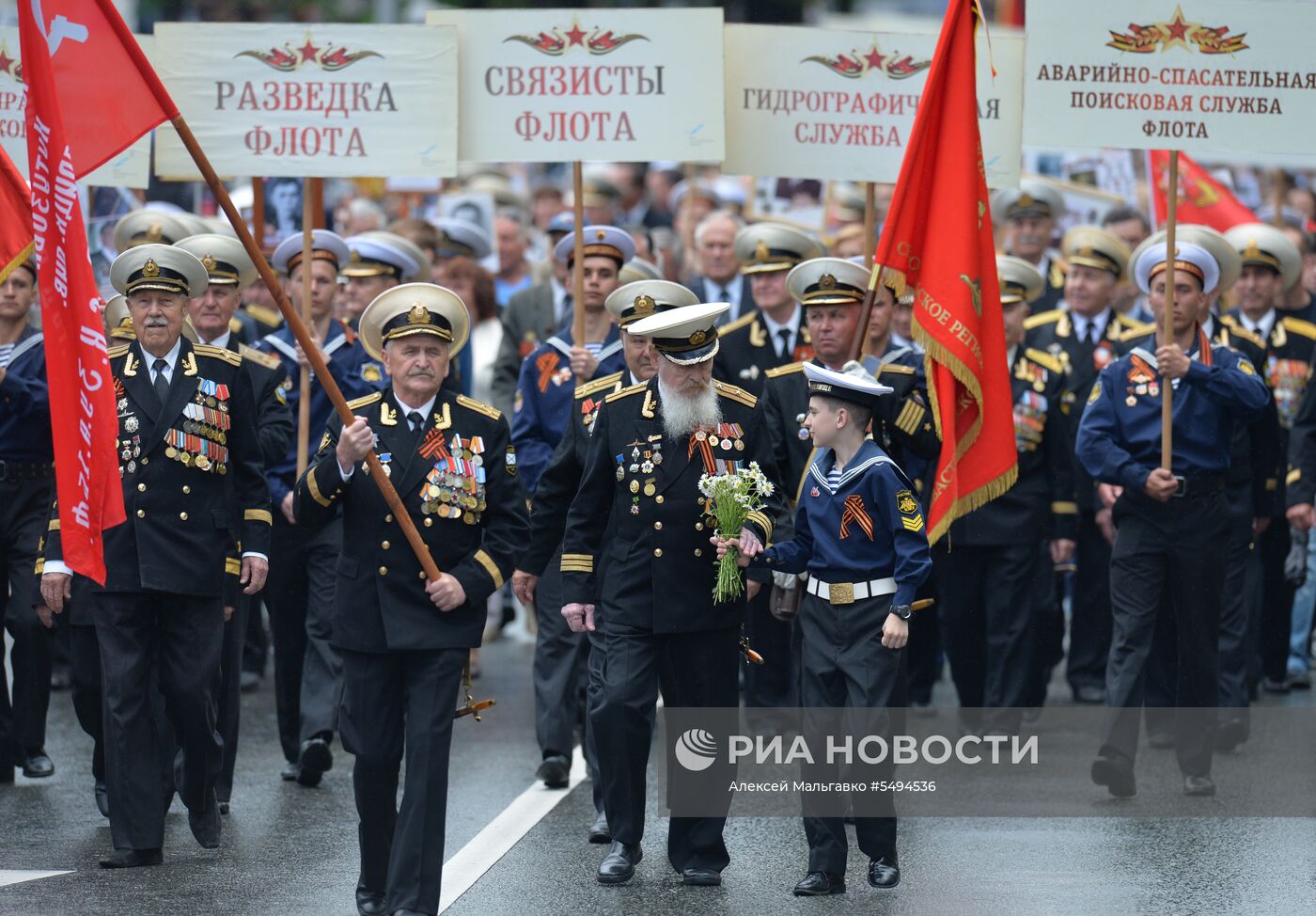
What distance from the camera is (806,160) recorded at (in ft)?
36.4

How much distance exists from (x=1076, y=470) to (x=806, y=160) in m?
2.51

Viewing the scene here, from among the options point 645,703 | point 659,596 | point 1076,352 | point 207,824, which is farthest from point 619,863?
point 1076,352

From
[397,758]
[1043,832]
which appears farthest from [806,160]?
[397,758]

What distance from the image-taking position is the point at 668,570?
851 cm

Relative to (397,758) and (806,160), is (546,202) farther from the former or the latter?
(397,758)

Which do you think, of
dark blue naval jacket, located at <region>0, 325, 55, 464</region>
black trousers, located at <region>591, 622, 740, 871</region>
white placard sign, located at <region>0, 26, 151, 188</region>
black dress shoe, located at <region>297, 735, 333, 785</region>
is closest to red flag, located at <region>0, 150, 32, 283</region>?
dark blue naval jacket, located at <region>0, 325, 55, 464</region>

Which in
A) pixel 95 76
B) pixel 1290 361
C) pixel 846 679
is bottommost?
pixel 846 679

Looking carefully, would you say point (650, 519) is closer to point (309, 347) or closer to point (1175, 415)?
point (309, 347)

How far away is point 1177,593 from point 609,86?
12.2 feet

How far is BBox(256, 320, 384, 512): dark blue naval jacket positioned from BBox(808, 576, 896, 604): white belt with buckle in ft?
11.5

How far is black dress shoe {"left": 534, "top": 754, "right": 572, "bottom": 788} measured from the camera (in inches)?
399

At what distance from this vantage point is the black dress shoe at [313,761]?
10125 millimetres

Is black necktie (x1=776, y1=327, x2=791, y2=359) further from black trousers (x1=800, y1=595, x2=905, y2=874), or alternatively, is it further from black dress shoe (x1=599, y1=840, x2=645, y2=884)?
black dress shoe (x1=599, y1=840, x2=645, y2=884)

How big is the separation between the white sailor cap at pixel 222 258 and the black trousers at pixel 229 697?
1.77m
